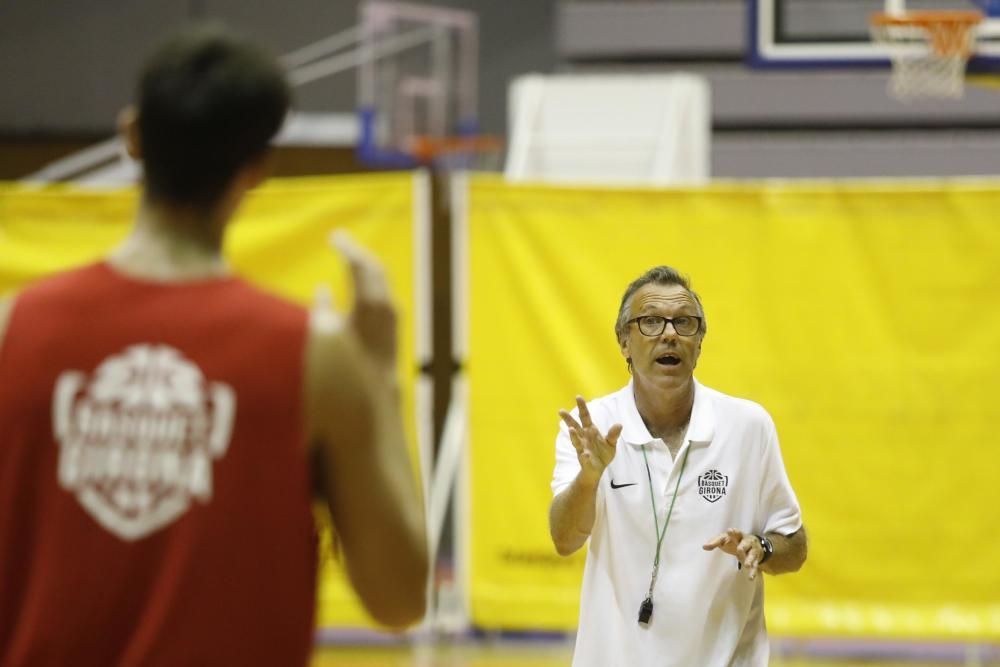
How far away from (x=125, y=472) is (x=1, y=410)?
174mm

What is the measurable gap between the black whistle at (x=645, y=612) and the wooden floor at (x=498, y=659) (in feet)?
11.6

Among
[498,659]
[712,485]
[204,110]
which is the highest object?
[204,110]

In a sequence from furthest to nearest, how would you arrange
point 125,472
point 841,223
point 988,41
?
Answer: point 988,41, point 841,223, point 125,472

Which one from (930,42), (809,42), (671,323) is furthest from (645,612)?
(809,42)

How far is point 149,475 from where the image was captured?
1787 millimetres

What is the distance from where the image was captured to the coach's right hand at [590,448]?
3.24 meters

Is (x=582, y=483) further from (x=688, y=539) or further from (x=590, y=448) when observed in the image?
(x=688, y=539)

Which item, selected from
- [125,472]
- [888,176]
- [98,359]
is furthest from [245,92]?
[888,176]

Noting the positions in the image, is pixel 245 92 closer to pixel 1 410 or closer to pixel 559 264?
pixel 1 410

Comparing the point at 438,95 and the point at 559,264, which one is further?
the point at 438,95

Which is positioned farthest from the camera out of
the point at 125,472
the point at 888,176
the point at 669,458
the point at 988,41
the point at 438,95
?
the point at 438,95

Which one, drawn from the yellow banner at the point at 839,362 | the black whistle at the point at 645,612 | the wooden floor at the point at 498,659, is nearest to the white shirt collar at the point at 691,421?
the black whistle at the point at 645,612

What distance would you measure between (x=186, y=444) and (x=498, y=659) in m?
5.40

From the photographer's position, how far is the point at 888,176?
1200 cm
